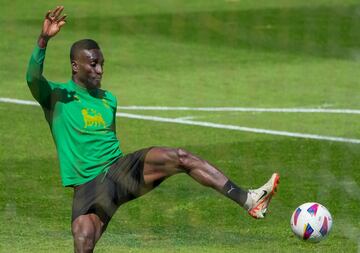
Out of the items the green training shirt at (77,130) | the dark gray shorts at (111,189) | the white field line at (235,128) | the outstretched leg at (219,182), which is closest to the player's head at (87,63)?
the green training shirt at (77,130)

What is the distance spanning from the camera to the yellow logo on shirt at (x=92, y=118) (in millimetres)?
11172

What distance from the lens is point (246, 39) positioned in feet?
83.1

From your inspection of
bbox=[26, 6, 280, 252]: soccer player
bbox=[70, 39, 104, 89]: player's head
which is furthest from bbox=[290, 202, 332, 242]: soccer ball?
bbox=[70, 39, 104, 89]: player's head

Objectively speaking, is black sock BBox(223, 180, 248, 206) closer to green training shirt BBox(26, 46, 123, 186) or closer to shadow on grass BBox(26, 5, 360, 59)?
green training shirt BBox(26, 46, 123, 186)

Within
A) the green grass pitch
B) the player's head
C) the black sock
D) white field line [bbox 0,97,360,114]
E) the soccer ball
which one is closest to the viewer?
the black sock

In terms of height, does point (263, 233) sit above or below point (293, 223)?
below

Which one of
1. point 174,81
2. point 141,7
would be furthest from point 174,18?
point 174,81

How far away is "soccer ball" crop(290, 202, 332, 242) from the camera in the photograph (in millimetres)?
11469

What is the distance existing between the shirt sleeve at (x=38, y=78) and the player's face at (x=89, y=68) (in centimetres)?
34

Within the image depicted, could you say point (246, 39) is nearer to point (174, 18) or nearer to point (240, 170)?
point (174, 18)

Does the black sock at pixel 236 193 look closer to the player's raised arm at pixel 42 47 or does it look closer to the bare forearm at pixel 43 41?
the player's raised arm at pixel 42 47

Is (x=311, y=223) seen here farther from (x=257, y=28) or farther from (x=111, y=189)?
(x=257, y=28)

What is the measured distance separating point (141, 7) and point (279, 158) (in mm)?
10853

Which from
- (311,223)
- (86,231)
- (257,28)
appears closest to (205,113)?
(257,28)
